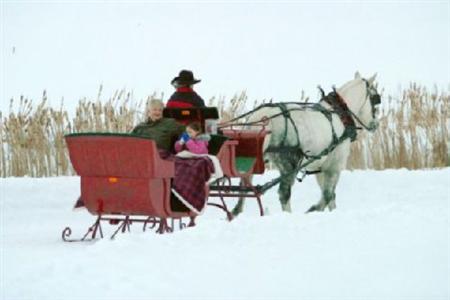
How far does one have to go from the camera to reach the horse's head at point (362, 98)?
13211mm

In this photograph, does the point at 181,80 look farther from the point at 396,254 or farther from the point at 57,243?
the point at 396,254

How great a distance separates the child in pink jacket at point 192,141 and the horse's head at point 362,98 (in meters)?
3.81

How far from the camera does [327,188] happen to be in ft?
41.4

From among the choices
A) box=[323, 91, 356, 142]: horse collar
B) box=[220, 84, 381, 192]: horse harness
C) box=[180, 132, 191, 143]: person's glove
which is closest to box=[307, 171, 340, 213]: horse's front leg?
box=[220, 84, 381, 192]: horse harness

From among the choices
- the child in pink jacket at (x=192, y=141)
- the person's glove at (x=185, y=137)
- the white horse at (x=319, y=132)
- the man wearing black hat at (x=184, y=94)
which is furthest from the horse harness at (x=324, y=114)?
the person's glove at (x=185, y=137)

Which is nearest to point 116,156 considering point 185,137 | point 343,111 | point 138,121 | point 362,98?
point 185,137

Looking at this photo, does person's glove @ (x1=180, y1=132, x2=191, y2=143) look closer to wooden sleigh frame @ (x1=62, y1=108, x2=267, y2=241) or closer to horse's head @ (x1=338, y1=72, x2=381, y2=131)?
wooden sleigh frame @ (x1=62, y1=108, x2=267, y2=241)

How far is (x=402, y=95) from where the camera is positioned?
62.6 ft

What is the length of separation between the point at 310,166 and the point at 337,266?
5287mm

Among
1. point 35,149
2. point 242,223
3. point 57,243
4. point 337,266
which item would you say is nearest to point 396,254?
point 337,266

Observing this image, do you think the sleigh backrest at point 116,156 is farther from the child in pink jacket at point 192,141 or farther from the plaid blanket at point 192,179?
the child in pink jacket at point 192,141

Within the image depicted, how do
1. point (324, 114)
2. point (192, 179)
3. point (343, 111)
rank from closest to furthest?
point (192, 179) < point (324, 114) < point (343, 111)

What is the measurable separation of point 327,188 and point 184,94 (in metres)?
2.94

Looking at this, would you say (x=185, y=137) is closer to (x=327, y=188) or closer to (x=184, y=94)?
(x=184, y=94)
